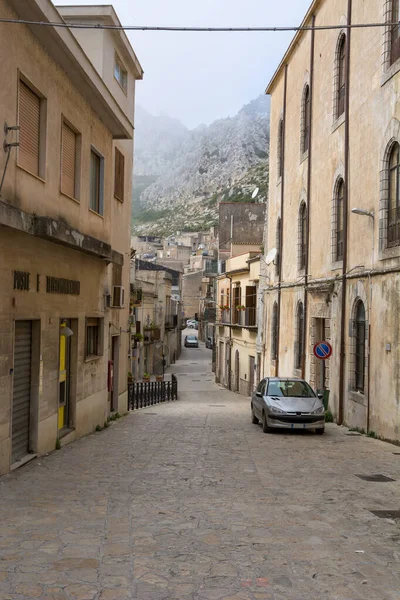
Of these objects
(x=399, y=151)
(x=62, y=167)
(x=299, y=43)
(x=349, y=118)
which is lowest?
(x=62, y=167)

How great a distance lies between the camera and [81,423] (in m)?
14.5

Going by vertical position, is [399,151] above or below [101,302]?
above

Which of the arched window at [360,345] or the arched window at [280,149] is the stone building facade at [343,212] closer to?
the arched window at [360,345]

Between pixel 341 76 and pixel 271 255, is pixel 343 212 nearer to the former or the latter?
pixel 341 76

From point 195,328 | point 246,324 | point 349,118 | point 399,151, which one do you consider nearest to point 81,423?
point 399,151

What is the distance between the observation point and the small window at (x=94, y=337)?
15.5m

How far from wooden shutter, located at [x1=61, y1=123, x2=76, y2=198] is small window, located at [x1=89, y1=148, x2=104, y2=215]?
1791mm

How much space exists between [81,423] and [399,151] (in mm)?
9654

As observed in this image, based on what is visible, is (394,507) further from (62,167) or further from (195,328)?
(195,328)

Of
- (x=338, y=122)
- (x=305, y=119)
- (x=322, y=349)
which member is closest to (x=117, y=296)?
(x=322, y=349)

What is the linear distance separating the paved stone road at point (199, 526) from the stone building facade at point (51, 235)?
1235mm

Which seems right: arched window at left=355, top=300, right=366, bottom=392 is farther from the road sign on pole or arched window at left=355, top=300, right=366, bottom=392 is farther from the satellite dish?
the satellite dish

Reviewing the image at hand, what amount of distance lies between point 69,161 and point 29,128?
2413 millimetres

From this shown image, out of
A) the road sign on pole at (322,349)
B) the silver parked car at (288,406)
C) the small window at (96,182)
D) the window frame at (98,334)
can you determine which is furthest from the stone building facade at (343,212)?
the window frame at (98,334)
